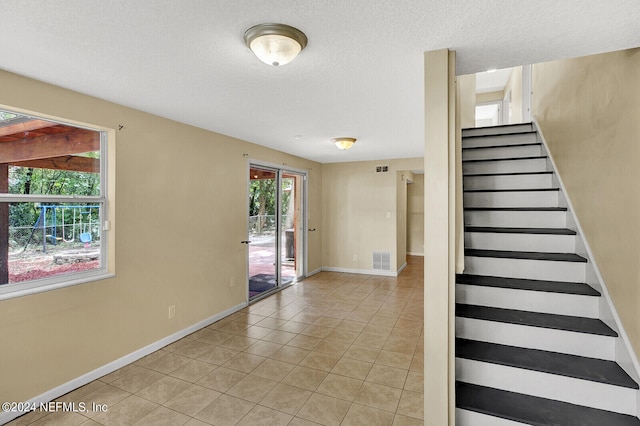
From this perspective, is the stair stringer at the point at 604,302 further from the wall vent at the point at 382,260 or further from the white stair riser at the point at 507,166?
the wall vent at the point at 382,260

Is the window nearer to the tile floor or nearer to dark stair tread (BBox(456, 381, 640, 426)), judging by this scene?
the tile floor

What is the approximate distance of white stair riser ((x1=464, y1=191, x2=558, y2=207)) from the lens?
306 centimetres

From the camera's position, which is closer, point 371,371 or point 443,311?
point 443,311

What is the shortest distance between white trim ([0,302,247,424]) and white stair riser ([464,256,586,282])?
2954 millimetres

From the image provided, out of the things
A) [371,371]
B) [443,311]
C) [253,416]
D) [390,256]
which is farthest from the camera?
[390,256]

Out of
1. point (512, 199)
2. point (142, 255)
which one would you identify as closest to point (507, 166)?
point (512, 199)

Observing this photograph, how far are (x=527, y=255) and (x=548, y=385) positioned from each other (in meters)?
1.06

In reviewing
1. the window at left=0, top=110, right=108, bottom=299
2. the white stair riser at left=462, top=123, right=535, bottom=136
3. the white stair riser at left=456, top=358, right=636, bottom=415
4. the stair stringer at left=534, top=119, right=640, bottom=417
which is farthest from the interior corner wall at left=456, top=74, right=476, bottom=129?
the window at left=0, top=110, right=108, bottom=299

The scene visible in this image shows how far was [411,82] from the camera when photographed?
2369 mm

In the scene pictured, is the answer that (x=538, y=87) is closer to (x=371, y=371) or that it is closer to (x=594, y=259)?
(x=594, y=259)

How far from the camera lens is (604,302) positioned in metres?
2.14

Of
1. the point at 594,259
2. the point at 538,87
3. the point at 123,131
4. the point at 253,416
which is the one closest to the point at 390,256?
the point at 538,87

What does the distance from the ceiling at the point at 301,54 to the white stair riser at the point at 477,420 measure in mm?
2130

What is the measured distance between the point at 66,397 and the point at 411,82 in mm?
3506
